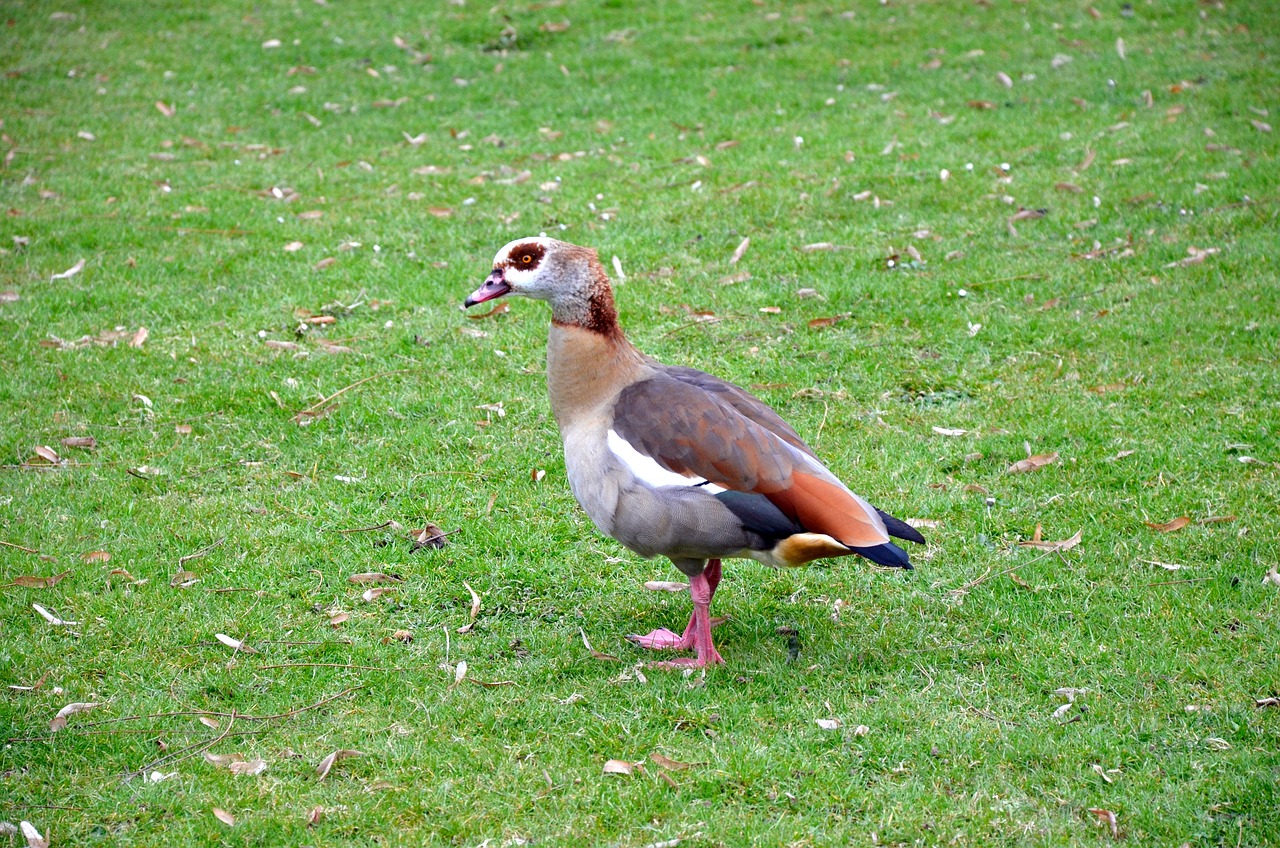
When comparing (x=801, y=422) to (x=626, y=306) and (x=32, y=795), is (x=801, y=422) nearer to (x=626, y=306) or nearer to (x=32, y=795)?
(x=626, y=306)

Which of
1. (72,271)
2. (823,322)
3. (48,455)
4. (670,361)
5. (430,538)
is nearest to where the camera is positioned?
(430,538)

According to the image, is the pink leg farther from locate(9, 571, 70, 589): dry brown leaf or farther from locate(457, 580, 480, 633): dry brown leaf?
locate(9, 571, 70, 589): dry brown leaf

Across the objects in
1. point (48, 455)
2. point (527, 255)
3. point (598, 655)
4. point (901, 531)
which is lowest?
point (598, 655)

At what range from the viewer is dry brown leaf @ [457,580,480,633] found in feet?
17.7

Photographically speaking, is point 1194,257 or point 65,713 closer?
point 65,713

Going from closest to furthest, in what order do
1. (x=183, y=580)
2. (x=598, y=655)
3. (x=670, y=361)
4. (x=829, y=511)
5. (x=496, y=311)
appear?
(x=829, y=511) → (x=598, y=655) → (x=183, y=580) → (x=670, y=361) → (x=496, y=311)

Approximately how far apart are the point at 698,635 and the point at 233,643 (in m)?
2.09

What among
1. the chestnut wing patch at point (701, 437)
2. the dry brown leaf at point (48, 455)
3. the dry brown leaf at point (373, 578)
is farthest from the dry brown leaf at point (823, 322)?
the dry brown leaf at point (48, 455)

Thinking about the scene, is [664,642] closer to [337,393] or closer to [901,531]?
[901,531]

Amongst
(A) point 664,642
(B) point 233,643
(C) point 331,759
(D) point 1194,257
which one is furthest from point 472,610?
(D) point 1194,257

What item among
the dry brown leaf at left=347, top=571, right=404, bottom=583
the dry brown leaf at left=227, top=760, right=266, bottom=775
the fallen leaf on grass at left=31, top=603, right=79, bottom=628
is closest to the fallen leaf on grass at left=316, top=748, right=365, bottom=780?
the dry brown leaf at left=227, top=760, right=266, bottom=775

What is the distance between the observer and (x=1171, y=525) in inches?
229

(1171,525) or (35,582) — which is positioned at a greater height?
(1171,525)

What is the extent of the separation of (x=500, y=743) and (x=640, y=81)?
34.3 feet
